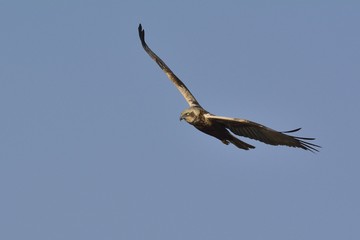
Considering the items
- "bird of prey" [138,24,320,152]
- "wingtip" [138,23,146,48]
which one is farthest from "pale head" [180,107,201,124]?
"wingtip" [138,23,146,48]

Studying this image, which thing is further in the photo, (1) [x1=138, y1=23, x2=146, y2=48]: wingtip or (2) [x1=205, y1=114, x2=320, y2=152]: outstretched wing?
(1) [x1=138, y1=23, x2=146, y2=48]: wingtip

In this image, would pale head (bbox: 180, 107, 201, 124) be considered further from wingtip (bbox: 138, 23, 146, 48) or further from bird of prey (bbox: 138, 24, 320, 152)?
wingtip (bbox: 138, 23, 146, 48)

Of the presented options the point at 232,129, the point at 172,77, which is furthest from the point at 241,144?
the point at 172,77

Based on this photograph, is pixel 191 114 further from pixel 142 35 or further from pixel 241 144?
pixel 142 35

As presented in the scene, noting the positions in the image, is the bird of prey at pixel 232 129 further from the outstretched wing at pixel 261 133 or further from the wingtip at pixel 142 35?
the wingtip at pixel 142 35

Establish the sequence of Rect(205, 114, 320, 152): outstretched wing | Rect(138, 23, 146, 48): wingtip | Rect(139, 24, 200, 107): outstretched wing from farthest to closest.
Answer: Rect(138, 23, 146, 48): wingtip
Rect(139, 24, 200, 107): outstretched wing
Rect(205, 114, 320, 152): outstretched wing

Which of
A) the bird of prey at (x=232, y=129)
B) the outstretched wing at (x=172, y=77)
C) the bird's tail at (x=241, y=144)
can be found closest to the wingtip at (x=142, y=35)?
the outstretched wing at (x=172, y=77)

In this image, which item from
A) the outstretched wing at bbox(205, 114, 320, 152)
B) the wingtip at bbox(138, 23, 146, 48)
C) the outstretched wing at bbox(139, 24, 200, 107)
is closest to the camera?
the outstretched wing at bbox(205, 114, 320, 152)

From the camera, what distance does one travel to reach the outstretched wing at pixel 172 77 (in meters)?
23.2

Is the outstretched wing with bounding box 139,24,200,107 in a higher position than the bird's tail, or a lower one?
higher

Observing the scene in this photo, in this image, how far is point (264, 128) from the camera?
19625 mm

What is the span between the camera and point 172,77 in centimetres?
2436

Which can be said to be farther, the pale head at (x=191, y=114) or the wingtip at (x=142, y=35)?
the wingtip at (x=142, y=35)

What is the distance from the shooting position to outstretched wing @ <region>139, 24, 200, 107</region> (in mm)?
23234
